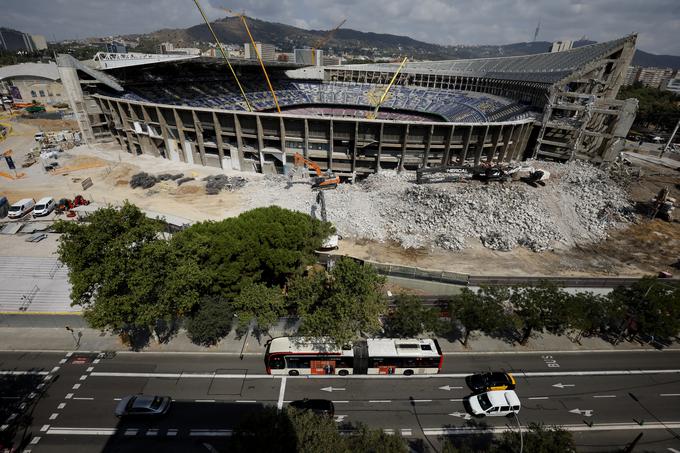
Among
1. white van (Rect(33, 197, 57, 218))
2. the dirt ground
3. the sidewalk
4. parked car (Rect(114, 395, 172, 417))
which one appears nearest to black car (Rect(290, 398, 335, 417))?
the sidewalk

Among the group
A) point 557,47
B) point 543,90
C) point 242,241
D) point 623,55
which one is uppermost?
point 557,47

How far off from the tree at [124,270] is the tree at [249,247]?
6.37 ft

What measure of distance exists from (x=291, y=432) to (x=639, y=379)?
35.3 meters

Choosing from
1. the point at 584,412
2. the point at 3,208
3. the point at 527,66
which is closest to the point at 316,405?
the point at 584,412

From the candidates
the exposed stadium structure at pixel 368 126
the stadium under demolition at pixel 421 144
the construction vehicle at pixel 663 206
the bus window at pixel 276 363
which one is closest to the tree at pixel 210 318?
the bus window at pixel 276 363

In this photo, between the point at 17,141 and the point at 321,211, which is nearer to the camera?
the point at 321,211

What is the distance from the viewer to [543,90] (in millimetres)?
79875

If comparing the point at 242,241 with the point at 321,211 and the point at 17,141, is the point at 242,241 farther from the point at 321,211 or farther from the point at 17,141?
the point at 17,141

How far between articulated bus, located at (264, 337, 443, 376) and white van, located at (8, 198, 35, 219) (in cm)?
5272

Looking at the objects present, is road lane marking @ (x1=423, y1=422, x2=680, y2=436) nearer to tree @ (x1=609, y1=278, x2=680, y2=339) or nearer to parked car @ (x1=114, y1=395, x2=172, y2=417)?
tree @ (x1=609, y1=278, x2=680, y2=339)

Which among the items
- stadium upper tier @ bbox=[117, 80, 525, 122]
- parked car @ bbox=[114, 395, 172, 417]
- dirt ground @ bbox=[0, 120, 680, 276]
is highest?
stadium upper tier @ bbox=[117, 80, 525, 122]

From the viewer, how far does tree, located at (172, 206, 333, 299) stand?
31.1 metres

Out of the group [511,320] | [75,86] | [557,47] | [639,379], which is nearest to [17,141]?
[75,86]

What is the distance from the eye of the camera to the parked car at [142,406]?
25.4 meters
